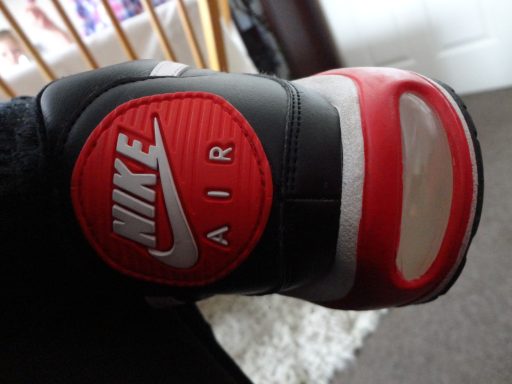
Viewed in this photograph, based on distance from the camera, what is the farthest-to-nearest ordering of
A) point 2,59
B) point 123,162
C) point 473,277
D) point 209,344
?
point 2,59, point 473,277, point 209,344, point 123,162

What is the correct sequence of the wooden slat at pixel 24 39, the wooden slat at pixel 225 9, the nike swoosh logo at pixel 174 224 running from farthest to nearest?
the wooden slat at pixel 225 9 → the wooden slat at pixel 24 39 → the nike swoosh logo at pixel 174 224

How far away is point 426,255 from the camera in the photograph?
478 mm

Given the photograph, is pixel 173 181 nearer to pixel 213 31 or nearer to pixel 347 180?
pixel 347 180

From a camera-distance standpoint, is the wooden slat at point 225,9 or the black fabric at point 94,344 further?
the wooden slat at point 225,9

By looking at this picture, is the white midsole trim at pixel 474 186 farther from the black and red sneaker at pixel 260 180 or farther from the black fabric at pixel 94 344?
the black fabric at pixel 94 344

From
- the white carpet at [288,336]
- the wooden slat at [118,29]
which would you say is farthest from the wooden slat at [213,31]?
the white carpet at [288,336]

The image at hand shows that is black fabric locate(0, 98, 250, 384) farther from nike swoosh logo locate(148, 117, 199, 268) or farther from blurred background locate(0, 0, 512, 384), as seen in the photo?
blurred background locate(0, 0, 512, 384)

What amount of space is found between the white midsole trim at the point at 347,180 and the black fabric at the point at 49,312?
7.0 inches

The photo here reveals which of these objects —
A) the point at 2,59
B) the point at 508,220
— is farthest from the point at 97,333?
the point at 2,59

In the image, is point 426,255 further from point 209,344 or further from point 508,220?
point 508,220

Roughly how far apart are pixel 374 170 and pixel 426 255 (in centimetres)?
11

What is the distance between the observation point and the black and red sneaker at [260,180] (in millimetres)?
415

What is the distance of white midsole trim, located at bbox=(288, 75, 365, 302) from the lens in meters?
0.43

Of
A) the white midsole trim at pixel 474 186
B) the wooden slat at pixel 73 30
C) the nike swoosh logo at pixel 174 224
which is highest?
the wooden slat at pixel 73 30
